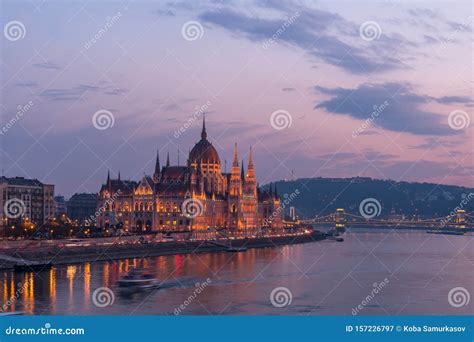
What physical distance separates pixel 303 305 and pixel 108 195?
1029 inches

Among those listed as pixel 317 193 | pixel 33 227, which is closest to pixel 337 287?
pixel 33 227

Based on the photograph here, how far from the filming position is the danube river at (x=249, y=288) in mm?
12523

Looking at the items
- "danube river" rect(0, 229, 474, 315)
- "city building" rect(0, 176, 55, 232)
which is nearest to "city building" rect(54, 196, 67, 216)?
"city building" rect(0, 176, 55, 232)

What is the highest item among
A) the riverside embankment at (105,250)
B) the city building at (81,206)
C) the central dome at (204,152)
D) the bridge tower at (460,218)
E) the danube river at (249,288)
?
the central dome at (204,152)

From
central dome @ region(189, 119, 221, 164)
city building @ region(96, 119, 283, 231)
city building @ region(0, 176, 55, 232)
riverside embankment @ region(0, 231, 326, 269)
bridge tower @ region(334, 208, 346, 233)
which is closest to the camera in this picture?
riverside embankment @ region(0, 231, 326, 269)

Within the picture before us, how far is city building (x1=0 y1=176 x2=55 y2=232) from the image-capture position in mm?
29578

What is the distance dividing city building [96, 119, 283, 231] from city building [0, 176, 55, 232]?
7.72ft

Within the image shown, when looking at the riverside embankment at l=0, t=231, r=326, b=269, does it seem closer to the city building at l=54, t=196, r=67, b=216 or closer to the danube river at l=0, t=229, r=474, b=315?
the danube river at l=0, t=229, r=474, b=315

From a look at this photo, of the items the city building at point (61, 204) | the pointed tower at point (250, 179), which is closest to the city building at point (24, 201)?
the pointed tower at point (250, 179)

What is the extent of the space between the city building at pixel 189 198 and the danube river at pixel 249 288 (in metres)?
13.3

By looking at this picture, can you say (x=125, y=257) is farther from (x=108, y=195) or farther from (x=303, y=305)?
(x=108, y=195)

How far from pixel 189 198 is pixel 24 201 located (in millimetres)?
7683

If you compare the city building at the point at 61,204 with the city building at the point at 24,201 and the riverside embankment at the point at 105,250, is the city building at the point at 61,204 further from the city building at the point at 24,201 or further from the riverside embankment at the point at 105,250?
the riverside embankment at the point at 105,250

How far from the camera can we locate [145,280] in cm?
1562
